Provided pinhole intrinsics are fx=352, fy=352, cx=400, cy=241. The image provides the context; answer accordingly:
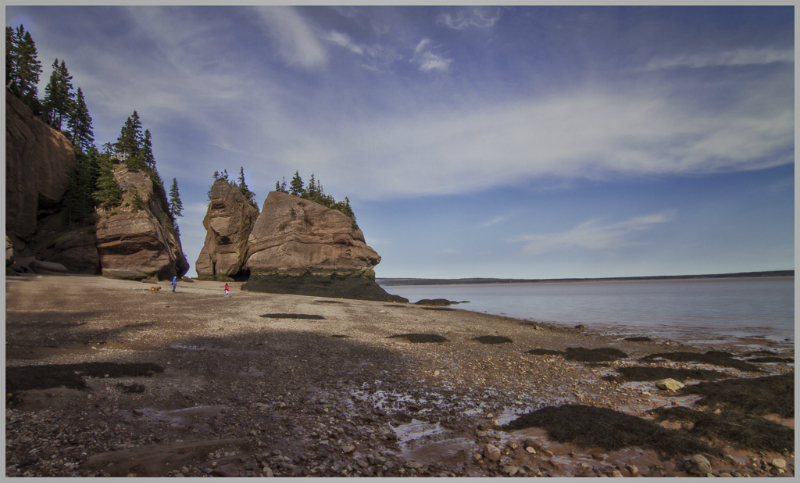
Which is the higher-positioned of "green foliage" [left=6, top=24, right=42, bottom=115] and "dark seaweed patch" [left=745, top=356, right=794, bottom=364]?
"green foliage" [left=6, top=24, right=42, bottom=115]

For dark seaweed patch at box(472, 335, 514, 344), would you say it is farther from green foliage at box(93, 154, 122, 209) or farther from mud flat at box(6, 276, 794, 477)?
green foliage at box(93, 154, 122, 209)

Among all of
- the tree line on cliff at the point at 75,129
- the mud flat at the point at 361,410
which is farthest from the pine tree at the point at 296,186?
the mud flat at the point at 361,410

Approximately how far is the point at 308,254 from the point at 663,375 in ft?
139

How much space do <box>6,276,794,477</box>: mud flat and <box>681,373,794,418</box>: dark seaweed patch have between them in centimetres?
5

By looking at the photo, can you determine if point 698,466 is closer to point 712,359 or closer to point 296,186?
point 712,359

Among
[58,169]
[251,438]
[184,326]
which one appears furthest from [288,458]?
[58,169]

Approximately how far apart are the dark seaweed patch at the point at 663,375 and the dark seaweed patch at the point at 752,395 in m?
0.87

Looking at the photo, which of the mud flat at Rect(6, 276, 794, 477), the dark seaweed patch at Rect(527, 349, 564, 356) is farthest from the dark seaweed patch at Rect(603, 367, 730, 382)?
the dark seaweed patch at Rect(527, 349, 564, 356)

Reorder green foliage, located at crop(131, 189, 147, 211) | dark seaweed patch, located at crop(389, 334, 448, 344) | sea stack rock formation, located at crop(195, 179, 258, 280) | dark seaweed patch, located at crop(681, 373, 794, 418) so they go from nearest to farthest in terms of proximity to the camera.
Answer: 1. dark seaweed patch, located at crop(681, 373, 794, 418)
2. dark seaweed patch, located at crop(389, 334, 448, 344)
3. green foliage, located at crop(131, 189, 147, 211)
4. sea stack rock formation, located at crop(195, 179, 258, 280)

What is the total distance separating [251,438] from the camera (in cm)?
514

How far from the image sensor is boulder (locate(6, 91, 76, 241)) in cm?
3117

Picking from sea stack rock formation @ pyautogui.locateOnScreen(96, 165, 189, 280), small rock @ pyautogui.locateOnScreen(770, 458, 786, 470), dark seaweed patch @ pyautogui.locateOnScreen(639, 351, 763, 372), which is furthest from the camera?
sea stack rock formation @ pyautogui.locateOnScreen(96, 165, 189, 280)

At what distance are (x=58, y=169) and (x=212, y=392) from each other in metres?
48.7

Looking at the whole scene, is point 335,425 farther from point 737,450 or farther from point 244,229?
point 244,229
